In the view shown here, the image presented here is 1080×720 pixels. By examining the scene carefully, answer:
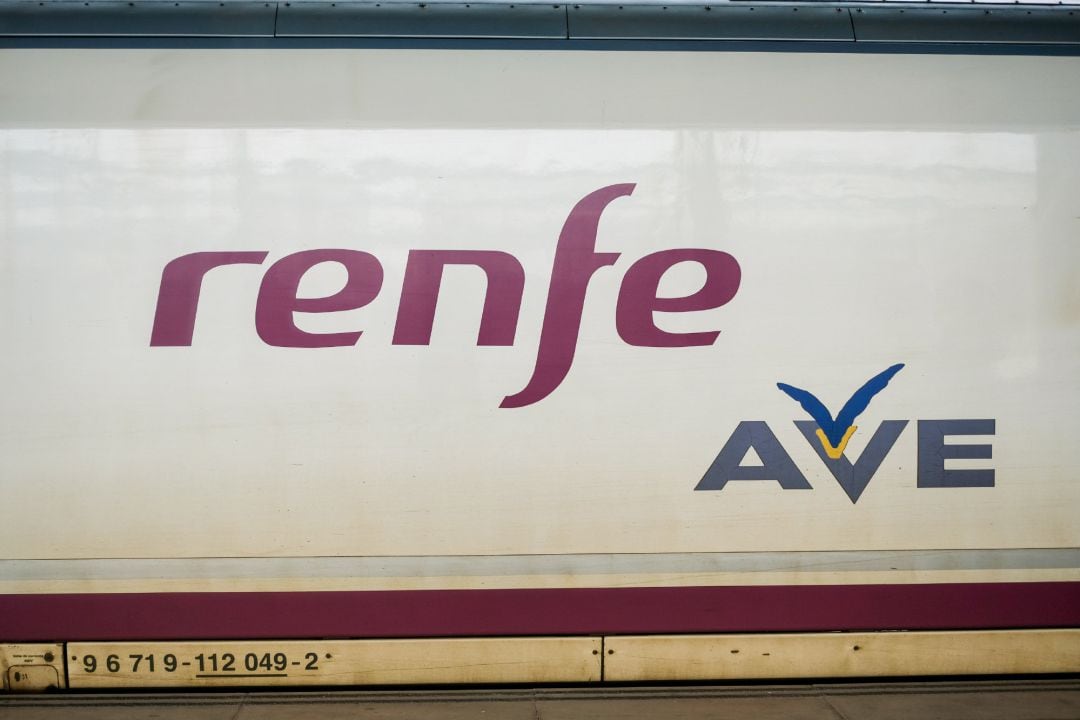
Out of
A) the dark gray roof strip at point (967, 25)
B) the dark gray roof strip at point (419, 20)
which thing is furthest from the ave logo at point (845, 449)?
the dark gray roof strip at point (419, 20)

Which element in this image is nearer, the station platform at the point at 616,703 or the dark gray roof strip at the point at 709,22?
the station platform at the point at 616,703

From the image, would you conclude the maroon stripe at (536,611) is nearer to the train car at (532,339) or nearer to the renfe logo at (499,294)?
the train car at (532,339)

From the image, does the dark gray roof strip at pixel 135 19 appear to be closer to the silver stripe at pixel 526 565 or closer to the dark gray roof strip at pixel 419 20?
the dark gray roof strip at pixel 419 20

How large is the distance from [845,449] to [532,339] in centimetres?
126

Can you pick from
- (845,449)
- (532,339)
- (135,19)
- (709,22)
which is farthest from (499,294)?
(135,19)

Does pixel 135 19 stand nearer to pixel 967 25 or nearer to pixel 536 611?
pixel 536 611

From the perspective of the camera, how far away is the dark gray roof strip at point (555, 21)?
2781mm

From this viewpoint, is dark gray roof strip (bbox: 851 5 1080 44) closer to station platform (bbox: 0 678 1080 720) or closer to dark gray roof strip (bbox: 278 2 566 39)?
dark gray roof strip (bbox: 278 2 566 39)

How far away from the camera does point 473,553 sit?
280cm

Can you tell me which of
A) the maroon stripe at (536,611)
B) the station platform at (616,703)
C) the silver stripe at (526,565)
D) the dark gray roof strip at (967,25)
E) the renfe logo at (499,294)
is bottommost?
the station platform at (616,703)

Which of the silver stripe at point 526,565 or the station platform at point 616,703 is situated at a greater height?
the silver stripe at point 526,565

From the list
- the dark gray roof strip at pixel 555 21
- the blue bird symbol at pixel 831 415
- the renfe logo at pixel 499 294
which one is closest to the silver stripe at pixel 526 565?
the blue bird symbol at pixel 831 415

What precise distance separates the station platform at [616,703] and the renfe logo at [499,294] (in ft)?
3.77

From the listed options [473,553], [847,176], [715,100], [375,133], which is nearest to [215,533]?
[473,553]
